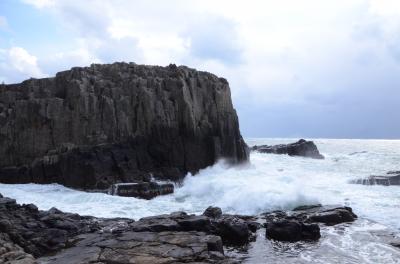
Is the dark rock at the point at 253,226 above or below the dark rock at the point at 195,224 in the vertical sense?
below

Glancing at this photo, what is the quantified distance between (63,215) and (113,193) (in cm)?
1003

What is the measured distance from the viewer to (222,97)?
42.1 m

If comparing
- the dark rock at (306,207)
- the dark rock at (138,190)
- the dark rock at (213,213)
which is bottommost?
the dark rock at (306,207)

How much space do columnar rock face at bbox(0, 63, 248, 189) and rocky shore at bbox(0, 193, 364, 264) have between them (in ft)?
37.8

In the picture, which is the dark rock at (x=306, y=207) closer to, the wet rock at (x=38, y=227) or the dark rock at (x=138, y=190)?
the dark rock at (x=138, y=190)

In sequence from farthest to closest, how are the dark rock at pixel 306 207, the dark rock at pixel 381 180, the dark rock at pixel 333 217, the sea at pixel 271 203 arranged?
the dark rock at pixel 381 180, the dark rock at pixel 306 207, the dark rock at pixel 333 217, the sea at pixel 271 203

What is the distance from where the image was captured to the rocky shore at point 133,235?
1547 cm

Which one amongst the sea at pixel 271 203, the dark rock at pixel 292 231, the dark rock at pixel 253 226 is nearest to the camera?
the sea at pixel 271 203

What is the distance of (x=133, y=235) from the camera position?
17594 millimetres

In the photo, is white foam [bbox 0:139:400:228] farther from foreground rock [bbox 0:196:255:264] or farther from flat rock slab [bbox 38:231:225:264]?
flat rock slab [bbox 38:231:225:264]

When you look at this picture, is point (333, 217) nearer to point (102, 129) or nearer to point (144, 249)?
point (144, 249)

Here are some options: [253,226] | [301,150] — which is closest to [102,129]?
[253,226]

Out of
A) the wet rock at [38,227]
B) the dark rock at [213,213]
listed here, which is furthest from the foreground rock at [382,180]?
the wet rock at [38,227]

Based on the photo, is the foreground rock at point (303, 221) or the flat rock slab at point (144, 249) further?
the foreground rock at point (303, 221)
